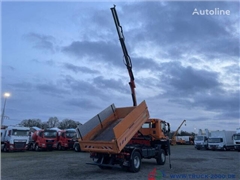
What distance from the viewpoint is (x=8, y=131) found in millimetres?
24672

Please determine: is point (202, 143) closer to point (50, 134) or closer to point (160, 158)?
point (50, 134)

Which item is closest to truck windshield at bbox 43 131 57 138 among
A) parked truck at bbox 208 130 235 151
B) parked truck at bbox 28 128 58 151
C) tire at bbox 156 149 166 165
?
parked truck at bbox 28 128 58 151

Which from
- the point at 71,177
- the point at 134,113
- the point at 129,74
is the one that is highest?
the point at 129,74

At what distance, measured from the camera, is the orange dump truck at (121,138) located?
1006cm

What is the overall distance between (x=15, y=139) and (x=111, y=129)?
16434mm

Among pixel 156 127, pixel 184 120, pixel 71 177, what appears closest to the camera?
pixel 71 177

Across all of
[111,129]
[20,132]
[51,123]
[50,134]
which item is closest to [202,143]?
[50,134]

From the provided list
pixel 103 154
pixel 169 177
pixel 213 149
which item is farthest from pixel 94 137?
pixel 213 149

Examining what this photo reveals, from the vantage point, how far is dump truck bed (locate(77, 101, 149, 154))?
9.84 metres

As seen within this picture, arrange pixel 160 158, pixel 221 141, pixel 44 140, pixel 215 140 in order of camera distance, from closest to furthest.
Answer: pixel 160 158, pixel 44 140, pixel 221 141, pixel 215 140

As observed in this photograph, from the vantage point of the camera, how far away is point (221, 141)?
29.9 metres

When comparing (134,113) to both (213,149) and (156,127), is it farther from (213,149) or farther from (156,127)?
(213,149)

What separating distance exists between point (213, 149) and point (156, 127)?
66.5ft
